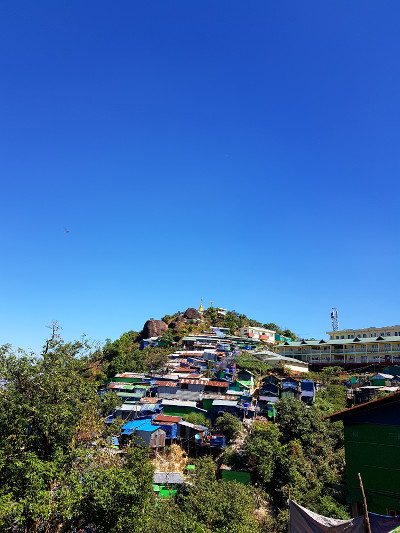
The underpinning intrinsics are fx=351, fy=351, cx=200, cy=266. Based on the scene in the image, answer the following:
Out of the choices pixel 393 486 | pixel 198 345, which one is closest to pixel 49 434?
pixel 393 486

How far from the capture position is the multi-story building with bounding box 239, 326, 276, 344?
3140 inches

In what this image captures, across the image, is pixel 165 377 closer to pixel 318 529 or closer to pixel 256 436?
pixel 256 436

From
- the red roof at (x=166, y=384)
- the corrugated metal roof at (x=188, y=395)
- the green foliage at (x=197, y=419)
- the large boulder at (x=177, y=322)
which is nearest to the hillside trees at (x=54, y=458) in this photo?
the green foliage at (x=197, y=419)

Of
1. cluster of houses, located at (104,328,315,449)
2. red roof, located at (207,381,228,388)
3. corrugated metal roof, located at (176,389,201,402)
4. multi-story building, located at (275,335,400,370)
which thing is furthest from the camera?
multi-story building, located at (275,335,400,370)

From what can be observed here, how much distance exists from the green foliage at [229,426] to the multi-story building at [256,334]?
47.3 m

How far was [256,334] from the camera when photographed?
82.2 meters

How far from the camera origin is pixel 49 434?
15469 mm

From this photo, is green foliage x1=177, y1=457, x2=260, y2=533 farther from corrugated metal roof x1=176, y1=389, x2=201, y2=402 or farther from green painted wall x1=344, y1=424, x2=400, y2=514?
corrugated metal roof x1=176, y1=389, x2=201, y2=402

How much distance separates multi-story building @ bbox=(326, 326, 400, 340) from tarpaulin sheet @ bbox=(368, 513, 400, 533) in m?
61.6

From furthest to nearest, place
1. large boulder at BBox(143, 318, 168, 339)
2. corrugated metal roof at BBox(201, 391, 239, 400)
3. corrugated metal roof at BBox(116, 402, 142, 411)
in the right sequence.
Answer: large boulder at BBox(143, 318, 168, 339)
corrugated metal roof at BBox(201, 391, 239, 400)
corrugated metal roof at BBox(116, 402, 142, 411)

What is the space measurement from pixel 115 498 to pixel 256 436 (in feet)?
57.2

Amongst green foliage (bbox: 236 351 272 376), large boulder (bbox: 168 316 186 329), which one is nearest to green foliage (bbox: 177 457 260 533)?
green foliage (bbox: 236 351 272 376)

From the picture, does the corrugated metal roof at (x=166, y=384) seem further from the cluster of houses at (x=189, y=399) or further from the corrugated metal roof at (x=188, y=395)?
the corrugated metal roof at (x=188, y=395)

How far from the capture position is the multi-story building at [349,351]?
174 ft
